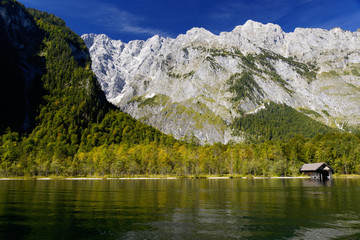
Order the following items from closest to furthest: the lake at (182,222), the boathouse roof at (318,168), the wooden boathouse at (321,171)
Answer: the lake at (182,222), the wooden boathouse at (321,171), the boathouse roof at (318,168)

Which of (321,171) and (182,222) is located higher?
(182,222)

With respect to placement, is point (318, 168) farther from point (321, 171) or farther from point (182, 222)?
point (182, 222)

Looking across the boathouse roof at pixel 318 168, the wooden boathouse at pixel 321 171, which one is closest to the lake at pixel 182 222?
the wooden boathouse at pixel 321 171

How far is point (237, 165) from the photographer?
18538 cm

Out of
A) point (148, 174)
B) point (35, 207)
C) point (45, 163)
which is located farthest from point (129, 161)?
point (35, 207)

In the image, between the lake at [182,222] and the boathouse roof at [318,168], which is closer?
the lake at [182,222]

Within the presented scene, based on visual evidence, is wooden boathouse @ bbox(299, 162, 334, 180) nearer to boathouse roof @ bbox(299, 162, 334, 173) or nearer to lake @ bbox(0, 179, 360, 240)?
boathouse roof @ bbox(299, 162, 334, 173)

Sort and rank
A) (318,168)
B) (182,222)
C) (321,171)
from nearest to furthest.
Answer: (182,222), (318,168), (321,171)

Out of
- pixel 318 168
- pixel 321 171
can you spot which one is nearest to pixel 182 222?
pixel 318 168

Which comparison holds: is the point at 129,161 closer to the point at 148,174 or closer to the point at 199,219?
the point at 148,174

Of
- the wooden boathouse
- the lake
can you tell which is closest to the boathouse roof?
the wooden boathouse

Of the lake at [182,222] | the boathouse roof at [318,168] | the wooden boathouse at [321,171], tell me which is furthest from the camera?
the boathouse roof at [318,168]

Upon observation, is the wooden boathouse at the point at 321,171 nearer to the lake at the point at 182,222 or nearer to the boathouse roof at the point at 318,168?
the boathouse roof at the point at 318,168

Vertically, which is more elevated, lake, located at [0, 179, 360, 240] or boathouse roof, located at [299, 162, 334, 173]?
boathouse roof, located at [299, 162, 334, 173]
